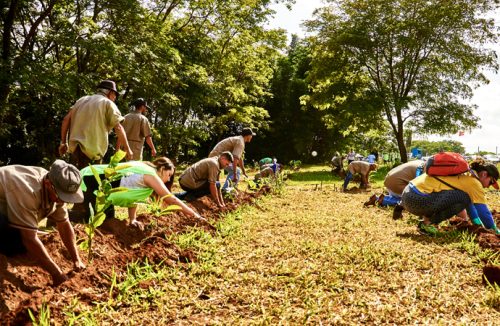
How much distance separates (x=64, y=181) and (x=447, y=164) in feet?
12.6

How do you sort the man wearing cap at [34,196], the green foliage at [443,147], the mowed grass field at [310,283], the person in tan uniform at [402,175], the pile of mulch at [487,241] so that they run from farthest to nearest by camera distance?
the green foliage at [443,147] < the person in tan uniform at [402,175] < the pile of mulch at [487,241] < the man wearing cap at [34,196] < the mowed grass field at [310,283]

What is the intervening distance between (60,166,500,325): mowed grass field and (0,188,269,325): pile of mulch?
4.3 inches

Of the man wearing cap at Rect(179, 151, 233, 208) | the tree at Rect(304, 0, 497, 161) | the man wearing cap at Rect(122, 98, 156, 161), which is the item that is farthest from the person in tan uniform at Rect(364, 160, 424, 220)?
the tree at Rect(304, 0, 497, 161)

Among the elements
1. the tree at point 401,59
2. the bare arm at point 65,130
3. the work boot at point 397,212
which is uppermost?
the tree at point 401,59

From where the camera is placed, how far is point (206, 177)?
6.46 m

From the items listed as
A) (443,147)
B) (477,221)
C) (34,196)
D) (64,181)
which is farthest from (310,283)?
(443,147)

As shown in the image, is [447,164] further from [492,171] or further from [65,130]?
[65,130]

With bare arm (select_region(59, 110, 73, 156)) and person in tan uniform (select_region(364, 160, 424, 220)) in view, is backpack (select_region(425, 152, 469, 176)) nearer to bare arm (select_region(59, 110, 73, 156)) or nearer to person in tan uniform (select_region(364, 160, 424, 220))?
person in tan uniform (select_region(364, 160, 424, 220))

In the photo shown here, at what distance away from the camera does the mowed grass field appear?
2.25 metres

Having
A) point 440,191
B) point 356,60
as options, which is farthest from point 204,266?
point 356,60

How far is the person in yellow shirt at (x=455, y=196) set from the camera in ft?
13.6

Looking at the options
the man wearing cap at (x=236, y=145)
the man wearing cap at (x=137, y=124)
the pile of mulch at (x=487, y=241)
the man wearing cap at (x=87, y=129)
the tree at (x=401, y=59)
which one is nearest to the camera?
the pile of mulch at (x=487, y=241)

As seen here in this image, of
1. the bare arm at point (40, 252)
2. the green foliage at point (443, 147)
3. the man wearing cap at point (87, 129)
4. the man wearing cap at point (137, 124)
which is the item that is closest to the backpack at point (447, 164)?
the man wearing cap at point (87, 129)

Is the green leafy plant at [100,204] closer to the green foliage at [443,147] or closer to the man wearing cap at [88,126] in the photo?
the man wearing cap at [88,126]
